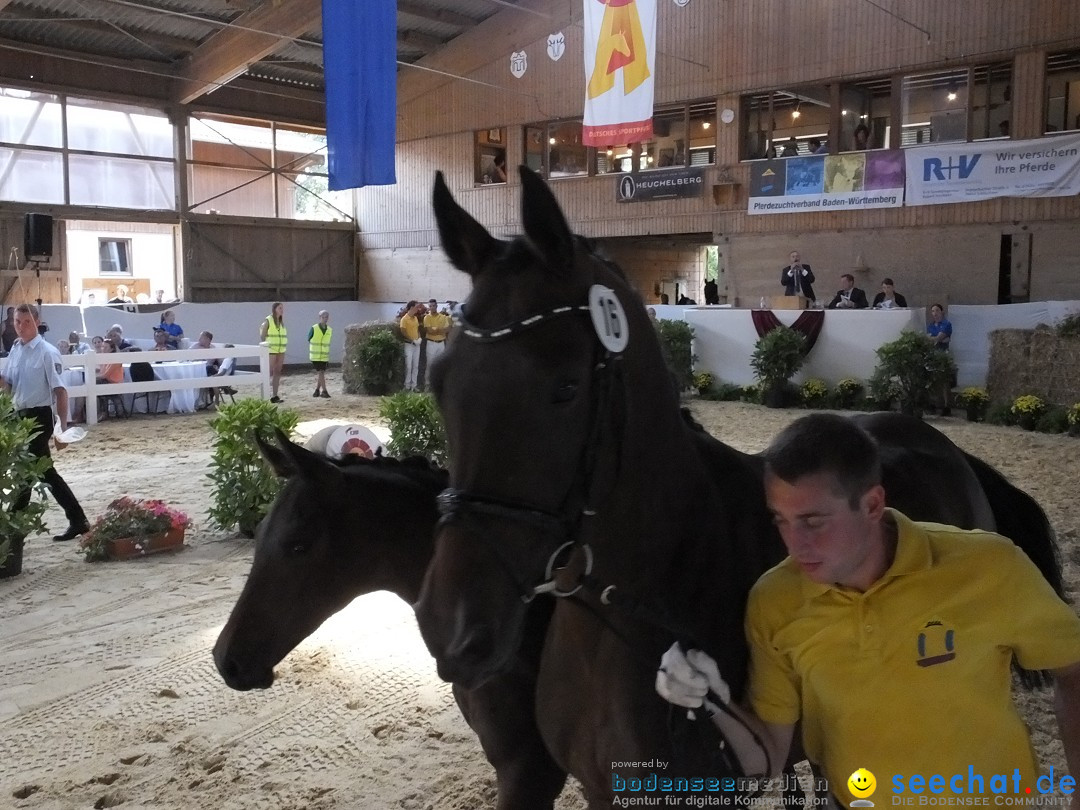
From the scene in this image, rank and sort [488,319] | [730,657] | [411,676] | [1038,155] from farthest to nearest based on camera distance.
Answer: [1038,155] → [411,676] → [730,657] → [488,319]

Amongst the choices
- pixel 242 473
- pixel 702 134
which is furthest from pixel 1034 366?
pixel 242 473

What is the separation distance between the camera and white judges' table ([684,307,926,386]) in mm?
15156

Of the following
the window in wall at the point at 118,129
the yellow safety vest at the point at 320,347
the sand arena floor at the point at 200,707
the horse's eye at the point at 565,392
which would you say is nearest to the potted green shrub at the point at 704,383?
the yellow safety vest at the point at 320,347

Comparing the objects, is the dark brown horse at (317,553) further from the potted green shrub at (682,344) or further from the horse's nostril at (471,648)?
the potted green shrub at (682,344)

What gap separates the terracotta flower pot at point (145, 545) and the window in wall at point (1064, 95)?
1707 cm

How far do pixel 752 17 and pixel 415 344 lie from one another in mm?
11030

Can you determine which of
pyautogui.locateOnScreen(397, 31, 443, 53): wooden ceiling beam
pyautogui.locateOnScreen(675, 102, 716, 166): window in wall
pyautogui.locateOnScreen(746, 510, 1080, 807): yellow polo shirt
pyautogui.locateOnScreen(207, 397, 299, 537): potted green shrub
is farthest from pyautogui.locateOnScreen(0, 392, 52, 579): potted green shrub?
pyautogui.locateOnScreen(397, 31, 443, 53): wooden ceiling beam

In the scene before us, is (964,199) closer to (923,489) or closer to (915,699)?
(923,489)

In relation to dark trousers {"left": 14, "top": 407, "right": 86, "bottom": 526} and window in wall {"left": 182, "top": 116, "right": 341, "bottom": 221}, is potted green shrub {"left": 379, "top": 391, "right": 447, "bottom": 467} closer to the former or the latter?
dark trousers {"left": 14, "top": 407, "right": 86, "bottom": 526}

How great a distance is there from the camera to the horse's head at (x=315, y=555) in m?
2.68

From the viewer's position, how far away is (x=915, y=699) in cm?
153

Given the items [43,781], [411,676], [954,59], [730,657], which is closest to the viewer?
[730,657]

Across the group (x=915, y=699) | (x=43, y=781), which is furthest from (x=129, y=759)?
(x=915, y=699)

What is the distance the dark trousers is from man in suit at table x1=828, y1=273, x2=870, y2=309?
13.8 m
